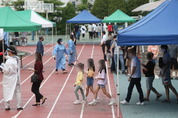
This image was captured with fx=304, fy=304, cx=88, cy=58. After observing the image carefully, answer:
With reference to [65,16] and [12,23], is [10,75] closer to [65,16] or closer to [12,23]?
[12,23]

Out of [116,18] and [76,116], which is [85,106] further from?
[116,18]

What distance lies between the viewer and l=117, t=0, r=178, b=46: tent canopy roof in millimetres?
8523

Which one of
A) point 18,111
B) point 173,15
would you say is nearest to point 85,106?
point 18,111

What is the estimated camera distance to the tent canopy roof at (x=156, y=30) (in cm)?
852

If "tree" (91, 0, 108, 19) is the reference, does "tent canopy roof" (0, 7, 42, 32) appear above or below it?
below

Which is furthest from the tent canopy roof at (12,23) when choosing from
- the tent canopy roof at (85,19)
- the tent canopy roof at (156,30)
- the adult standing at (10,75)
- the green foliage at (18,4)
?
the green foliage at (18,4)

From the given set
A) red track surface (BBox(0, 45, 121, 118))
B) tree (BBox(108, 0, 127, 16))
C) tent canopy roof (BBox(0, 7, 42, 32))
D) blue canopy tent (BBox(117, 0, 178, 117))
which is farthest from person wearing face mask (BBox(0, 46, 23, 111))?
tree (BBox(108, 0, 127, 16))

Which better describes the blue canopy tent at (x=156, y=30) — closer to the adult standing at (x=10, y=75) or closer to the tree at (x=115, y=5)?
the adult standing at (x=10, y=75)

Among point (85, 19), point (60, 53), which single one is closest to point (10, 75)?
point (60, 53)

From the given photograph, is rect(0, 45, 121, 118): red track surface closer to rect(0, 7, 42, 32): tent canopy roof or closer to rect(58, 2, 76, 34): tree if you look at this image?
rect(0, 7, 42, 32): tent canopy roof

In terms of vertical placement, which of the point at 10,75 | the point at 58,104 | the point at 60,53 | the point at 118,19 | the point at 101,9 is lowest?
the point at 58,104

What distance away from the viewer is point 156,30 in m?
8.84

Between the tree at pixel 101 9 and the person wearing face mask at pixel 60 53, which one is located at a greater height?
the tree at pixel 101 9

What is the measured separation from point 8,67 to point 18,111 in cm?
139
